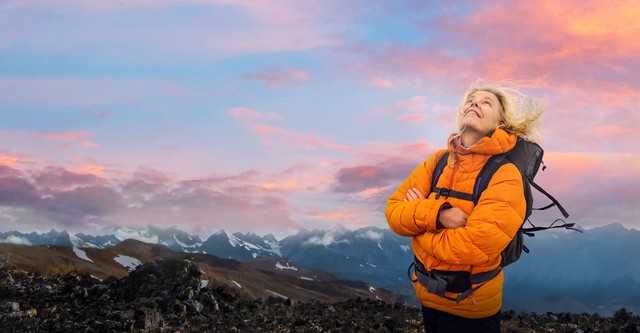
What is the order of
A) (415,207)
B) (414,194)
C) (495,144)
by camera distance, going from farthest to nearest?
(414,194) → (415,207) → (495,144)

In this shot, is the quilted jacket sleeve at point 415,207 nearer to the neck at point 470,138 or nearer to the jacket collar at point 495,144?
the neck at point 470,138

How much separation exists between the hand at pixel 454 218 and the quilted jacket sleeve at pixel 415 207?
12 centimetres

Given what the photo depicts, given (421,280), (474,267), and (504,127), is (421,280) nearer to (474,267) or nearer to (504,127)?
(474,267)

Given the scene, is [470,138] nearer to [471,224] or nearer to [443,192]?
[443,192]

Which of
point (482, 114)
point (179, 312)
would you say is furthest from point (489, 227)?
point (179, 312)

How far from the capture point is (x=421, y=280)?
549 centimetres

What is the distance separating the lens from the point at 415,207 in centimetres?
536

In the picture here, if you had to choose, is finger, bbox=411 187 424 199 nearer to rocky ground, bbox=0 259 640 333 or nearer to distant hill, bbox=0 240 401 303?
rocky ground, bbox=0 259 640 333

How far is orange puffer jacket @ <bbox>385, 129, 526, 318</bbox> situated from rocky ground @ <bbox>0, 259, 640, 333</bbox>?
9.59m

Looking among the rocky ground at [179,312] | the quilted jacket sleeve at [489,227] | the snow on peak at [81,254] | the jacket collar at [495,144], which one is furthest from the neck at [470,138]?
the snow on peak at [81,254]

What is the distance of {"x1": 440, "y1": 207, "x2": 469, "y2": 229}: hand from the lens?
5.14 meters

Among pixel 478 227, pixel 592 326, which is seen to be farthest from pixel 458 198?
pixel 592 326

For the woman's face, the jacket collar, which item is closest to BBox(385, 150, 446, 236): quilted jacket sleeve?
the woman's face

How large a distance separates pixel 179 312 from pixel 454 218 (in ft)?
50.7
